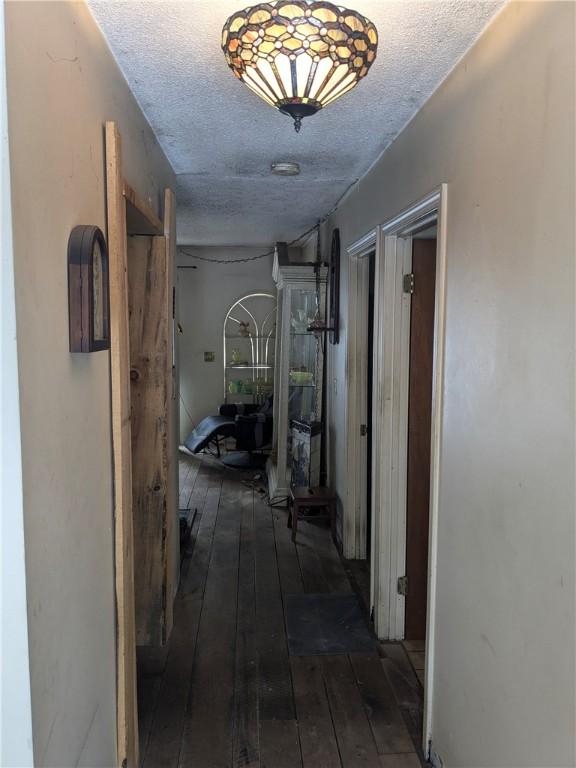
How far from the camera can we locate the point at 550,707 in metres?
1.19

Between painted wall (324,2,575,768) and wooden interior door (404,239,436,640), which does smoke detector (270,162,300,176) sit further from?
painted wall (324,2,575,768)

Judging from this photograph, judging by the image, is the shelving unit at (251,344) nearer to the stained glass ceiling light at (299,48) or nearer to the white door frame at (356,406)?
the white door frame at (356,406)

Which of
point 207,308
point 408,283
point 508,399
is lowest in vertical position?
point 508,399

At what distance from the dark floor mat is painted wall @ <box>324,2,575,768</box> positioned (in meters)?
0.82

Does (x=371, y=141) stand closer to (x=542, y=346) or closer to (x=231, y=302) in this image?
(x=542, y=346)

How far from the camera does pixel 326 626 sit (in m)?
→ 2.87

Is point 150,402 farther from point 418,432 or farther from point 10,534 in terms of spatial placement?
point 10,534

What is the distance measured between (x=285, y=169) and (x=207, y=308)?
4.06 metres

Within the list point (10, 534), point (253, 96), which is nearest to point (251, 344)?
point (253, 96)

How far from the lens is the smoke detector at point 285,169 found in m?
2.87

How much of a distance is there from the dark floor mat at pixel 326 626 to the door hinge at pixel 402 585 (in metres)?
0.29

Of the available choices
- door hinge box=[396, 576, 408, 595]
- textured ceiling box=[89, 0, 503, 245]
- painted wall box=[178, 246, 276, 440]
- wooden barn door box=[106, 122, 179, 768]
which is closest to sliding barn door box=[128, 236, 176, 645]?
wooden barn door box=[106, 122, 179, 768]

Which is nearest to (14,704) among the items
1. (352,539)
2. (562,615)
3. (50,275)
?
(50,275)

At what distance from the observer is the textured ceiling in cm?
144
